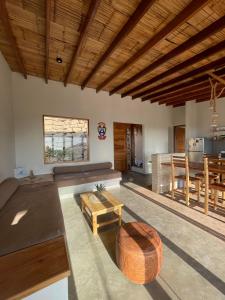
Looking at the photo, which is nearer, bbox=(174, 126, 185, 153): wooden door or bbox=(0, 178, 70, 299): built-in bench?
bbox=(0, 178, 70, 299): built-in bench

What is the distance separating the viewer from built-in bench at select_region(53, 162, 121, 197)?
3.96 metres

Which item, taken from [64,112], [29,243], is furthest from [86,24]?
[29,243]

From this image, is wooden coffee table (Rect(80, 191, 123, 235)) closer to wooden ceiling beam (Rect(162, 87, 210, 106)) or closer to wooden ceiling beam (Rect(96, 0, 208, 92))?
wooden ceiling beam (Rect(96, 0, 208, 92))

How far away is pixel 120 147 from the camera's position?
7.44m

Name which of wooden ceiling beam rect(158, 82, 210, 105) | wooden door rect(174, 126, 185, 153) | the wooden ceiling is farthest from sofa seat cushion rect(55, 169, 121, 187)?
wooden door rect(174, 126, 185, 153)

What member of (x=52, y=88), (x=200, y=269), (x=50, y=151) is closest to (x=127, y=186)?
(x=50, y=151)

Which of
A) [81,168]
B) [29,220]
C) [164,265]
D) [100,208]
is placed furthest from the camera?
[81,168]

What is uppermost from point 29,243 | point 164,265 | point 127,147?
point 127,147

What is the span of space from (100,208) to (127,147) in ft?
17.8

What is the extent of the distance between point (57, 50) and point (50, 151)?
2719 mm

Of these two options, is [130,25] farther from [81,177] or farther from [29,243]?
[81,177]

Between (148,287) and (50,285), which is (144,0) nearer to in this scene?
(50,285)

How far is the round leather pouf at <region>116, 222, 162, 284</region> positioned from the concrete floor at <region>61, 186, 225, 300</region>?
0.08 metres

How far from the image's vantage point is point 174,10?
209cm
